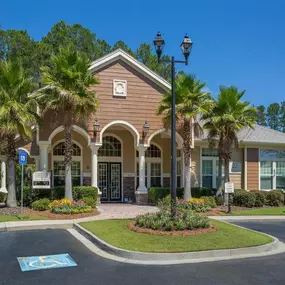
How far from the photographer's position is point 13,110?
17.1 m

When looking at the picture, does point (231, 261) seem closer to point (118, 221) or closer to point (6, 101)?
point (118, 221)

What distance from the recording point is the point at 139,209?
18875mm

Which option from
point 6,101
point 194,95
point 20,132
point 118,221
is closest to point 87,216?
point 118,221

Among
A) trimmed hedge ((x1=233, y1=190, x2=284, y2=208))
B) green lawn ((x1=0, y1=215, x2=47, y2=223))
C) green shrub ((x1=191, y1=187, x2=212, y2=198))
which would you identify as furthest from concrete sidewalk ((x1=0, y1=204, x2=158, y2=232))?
trimmed hedge ((x1=233, y1=190, x2=284, y2=208))

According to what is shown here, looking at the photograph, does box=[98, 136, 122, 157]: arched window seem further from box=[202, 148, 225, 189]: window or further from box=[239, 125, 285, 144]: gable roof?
box=[239, 125, 285, 144]: gable roof

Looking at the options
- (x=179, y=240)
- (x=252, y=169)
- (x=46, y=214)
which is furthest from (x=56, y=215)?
(x=252, y=169)

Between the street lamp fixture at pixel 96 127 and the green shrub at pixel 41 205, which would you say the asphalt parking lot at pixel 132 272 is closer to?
the green shrub at pixel 41 205

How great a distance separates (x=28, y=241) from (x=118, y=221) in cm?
372

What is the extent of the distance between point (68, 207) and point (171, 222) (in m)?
6.22

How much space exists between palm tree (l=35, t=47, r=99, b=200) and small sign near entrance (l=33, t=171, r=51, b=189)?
1157 mm

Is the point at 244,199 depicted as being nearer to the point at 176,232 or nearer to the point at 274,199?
the point at 274,199

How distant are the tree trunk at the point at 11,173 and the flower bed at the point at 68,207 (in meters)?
2.05

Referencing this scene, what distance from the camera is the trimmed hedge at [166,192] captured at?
67.7 feet

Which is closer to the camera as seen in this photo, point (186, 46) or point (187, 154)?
point (186, 46)
